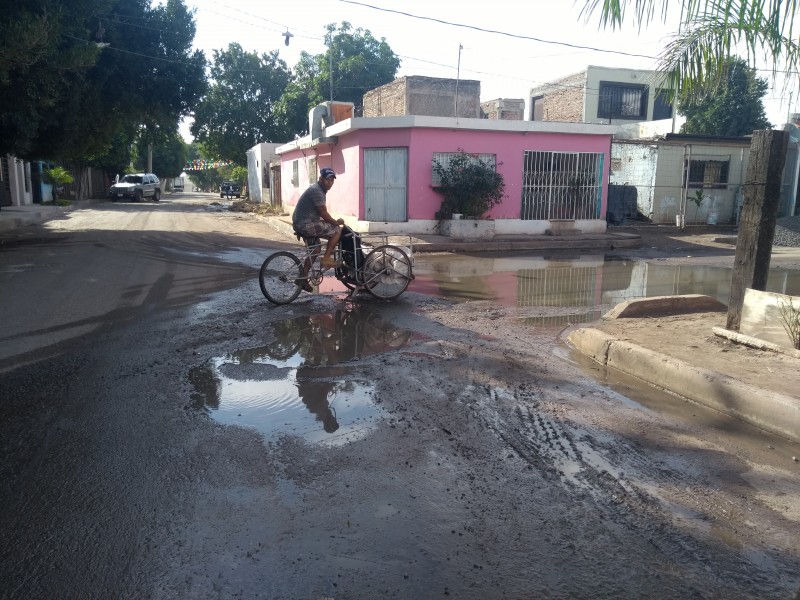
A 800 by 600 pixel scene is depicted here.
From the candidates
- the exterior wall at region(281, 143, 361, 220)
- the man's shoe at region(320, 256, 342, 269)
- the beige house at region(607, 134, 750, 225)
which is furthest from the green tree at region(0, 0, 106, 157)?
the beige house at region(607, 134, 750, 225)

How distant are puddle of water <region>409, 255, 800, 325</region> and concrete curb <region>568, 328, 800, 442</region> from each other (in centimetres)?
177

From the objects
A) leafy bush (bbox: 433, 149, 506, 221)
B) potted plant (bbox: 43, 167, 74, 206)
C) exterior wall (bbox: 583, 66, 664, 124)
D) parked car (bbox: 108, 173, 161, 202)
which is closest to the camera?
leafy bush (bbox: 433, 149, 506, 221)

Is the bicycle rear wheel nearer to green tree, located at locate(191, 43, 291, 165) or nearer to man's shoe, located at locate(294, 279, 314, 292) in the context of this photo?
man's shoe, located at locate(294, 279, 314, 292)

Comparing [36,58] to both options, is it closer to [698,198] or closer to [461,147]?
[461,147]

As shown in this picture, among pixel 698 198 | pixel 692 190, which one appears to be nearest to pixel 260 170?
pixel 692 190

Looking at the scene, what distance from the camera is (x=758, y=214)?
252 inches

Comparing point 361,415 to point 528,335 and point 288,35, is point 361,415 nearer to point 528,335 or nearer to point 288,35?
point 528,335

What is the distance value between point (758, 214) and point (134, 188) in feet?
134

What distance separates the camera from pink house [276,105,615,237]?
1814 centimetres

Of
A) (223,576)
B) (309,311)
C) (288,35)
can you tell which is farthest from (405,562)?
(288,35)

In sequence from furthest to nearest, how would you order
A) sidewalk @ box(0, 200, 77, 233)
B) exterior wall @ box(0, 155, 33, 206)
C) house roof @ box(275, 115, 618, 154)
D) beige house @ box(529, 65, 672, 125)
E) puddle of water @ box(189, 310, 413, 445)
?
beige house @ box(529, 65, 672, 125)
exterior wall @ box(0, 155, 33, 206)
sidewalk @ box(0, 200, 77, 233)
house roof @ box(275, 115, 618, 154)
puddle of water @ box(189, 310, 413, 445)

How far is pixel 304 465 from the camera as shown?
3891 millimetres

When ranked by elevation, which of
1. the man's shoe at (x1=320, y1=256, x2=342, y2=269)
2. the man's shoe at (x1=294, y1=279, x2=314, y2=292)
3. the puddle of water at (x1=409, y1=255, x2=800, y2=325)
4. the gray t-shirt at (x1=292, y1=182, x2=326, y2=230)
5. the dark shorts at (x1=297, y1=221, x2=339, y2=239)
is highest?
the gray t-shirt at (x1=292, y1=182, x2=326, y2=230)

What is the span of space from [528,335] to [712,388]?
252cm
